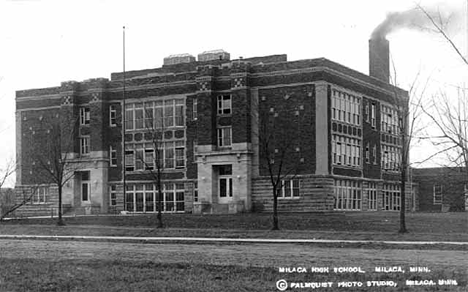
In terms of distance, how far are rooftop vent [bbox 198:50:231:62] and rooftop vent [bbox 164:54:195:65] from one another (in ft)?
2.86

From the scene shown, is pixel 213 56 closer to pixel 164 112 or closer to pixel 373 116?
pixel 164 112

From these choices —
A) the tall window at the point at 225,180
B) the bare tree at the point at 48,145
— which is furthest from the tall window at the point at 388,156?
the bare tree at the point at 48,145

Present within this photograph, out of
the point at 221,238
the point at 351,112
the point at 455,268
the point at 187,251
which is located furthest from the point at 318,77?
the point at 455,268

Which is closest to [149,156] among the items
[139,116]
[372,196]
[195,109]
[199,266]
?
[139,116]

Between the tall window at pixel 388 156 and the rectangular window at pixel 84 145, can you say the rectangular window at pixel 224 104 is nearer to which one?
the rectangular window at pixel 84 145

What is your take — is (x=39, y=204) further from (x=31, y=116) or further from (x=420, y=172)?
(x=420, y=172)

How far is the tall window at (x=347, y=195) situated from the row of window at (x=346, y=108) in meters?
4.71

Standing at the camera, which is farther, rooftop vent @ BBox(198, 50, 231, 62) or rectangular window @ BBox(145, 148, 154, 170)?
rooftop vent @ BBox(198, 50, 231, 62)

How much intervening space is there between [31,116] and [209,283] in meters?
54.5

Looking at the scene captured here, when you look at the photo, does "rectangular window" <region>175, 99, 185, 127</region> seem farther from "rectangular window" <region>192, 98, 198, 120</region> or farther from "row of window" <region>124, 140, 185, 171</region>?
"row of window" <region>124, 140, 185, 171</region>

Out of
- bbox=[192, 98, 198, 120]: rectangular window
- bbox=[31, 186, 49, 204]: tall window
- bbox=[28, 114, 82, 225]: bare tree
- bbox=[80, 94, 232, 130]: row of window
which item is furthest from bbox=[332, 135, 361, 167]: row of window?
bbox=[31, 186, 49, 204]: tall window

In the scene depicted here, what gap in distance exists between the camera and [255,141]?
186 ft

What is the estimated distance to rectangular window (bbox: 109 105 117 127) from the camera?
61.8 m

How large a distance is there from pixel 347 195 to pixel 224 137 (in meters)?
10.3
